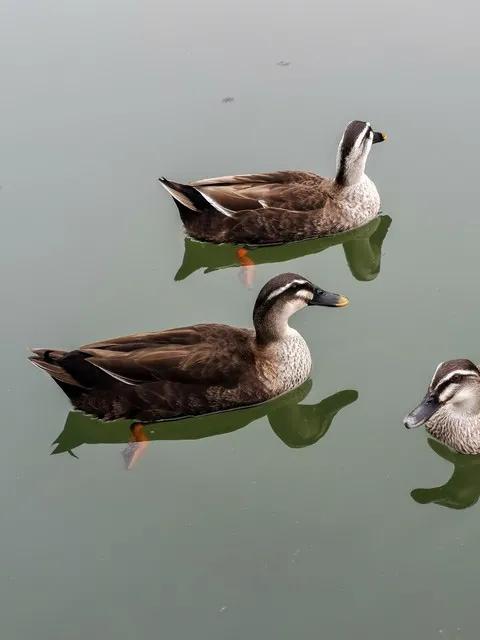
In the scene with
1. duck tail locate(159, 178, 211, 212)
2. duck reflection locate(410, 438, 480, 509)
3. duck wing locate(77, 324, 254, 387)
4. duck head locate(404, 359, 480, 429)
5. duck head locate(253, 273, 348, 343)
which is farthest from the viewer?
duck tail locate(159, 178, 211, 212)

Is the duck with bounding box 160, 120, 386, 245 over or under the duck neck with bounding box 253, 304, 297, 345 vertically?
over

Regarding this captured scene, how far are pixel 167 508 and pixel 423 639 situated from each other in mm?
1901

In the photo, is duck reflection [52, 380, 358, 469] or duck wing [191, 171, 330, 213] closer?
duck reflection [52, 380, 358, 469]

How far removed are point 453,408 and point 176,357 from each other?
201 centimetres

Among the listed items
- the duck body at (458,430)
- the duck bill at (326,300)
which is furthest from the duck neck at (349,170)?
the duck body at (458,430)

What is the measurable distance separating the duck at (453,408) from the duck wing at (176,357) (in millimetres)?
1392

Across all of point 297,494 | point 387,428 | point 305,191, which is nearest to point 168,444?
point 297,494

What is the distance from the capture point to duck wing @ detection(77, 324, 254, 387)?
635cm

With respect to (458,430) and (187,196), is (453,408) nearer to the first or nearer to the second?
(458,430)

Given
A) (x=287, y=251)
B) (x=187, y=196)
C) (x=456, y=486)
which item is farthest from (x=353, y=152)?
(x=456, y=486)

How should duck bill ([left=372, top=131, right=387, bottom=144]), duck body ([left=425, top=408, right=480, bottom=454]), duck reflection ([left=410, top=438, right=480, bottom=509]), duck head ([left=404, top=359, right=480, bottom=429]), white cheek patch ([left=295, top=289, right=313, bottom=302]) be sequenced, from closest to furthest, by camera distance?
1. duck head ([left=404, top=359, right=480, bottom=429])
2. duck reflection ([left=410, top=438, right=480, bottom=509])
3. duck body ([left=425, top=408, right=480, bottom=454])
4. white cheek patch ([left=295, top=289, right=313, bottom=302])
5. duck bill ([left=372, top=131, right=387, bottom=144])

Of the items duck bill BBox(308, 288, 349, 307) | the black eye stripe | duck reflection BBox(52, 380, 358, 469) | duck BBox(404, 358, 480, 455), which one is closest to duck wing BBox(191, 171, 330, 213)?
duck bill BBox(308, 288, 349, 307)

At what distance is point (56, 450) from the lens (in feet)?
21.3

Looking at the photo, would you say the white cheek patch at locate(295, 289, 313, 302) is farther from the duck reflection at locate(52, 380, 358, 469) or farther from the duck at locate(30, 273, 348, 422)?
the duck reflection at locate(52, 380, 358, 469)
